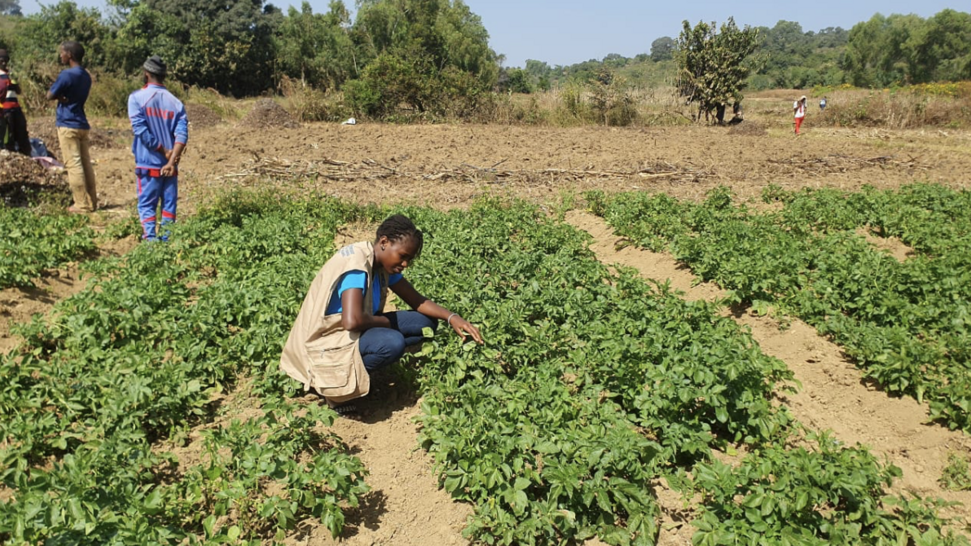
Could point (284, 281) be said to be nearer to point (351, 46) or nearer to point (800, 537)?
point (800, 537)

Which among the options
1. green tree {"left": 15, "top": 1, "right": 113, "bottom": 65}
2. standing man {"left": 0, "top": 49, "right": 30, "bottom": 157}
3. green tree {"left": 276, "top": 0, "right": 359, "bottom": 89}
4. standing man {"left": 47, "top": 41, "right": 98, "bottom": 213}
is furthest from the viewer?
green tree {"left": 276, "top": 0, "right": 359, "bottom": 89}

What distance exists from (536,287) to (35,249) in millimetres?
4569

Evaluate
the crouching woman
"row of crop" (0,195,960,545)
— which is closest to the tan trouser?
"row of crop" (0,195,960,545)

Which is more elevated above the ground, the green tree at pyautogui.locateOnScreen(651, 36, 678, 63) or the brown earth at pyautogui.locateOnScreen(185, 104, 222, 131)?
the green tree at pyautogui.locateOnScreen(651, 36, 678, 63)

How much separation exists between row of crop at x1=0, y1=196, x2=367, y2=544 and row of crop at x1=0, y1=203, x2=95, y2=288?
0.53m

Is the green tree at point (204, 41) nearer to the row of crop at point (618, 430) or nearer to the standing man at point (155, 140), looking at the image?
the standing man at point (155, 140)

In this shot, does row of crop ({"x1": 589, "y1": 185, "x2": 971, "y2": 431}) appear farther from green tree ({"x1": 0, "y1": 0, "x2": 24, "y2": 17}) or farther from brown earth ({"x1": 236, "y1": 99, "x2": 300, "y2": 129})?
green tree ({"x1": 0, "y1": 0, "x2": 24, "y2": 17})

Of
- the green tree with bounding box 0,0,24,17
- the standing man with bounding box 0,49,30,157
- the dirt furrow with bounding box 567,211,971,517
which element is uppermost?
the green tree with bounding box 0,0,24,17

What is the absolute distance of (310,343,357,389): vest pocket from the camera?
12.3ft

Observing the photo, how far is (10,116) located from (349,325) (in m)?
7.95

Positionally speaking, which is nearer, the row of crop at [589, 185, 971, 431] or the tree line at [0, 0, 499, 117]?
the row of crop at [589, 185, 971, 431]

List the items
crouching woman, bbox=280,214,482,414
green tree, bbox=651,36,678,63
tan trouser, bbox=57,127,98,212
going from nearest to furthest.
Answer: crouching woman, bbox=280,214,482,414, tan trouser, bbox=57,127,98,212, green tree, bbox=651,36,678,63

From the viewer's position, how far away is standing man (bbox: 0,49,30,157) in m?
8.08

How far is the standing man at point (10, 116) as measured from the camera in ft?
26.5
